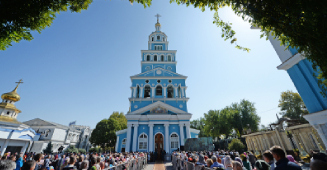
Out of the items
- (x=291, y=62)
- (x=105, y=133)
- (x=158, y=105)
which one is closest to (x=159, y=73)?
(x=158, y=105)

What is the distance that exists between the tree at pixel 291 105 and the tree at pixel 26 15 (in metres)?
40.5

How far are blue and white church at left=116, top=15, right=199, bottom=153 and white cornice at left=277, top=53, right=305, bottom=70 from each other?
49.8ft

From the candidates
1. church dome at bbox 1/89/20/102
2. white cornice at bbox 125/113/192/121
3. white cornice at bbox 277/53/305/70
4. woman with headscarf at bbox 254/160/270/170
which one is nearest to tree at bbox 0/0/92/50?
woman with headscarf at bbox 254/160/270/170

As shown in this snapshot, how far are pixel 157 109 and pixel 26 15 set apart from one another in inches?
771

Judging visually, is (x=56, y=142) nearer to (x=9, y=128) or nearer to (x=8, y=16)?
(x=9, y=128)

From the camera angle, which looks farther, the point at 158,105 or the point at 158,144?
the point at 158,105

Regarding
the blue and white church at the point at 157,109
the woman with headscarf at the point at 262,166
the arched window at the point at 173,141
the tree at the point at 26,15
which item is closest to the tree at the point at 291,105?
the blue and white church at the point at 157,109

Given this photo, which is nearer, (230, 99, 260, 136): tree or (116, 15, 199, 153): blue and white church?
(116, 15, 199, 153): blue and white church

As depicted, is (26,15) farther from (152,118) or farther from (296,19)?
(152,118)

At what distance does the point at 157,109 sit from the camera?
22219mm

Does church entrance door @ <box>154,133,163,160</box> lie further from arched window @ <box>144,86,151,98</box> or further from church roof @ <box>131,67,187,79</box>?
church roof @ <box>131,67,187,79</box>

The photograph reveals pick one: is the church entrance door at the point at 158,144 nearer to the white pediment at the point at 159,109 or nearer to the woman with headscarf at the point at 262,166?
the white pediment at the point at 159,109

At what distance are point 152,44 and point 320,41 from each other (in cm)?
3137

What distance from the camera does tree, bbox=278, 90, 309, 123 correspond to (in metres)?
29.2
